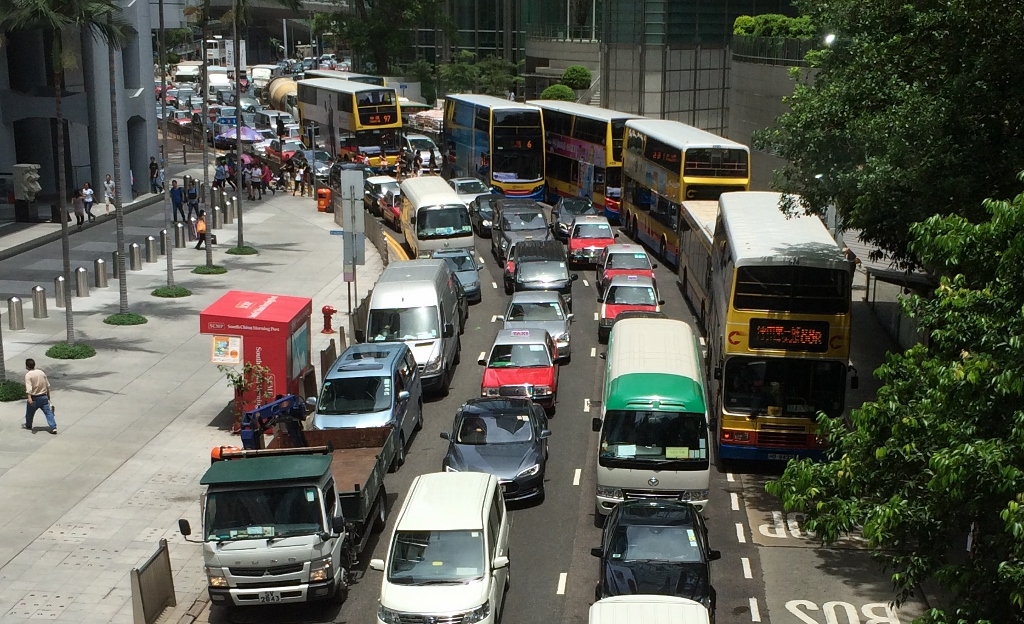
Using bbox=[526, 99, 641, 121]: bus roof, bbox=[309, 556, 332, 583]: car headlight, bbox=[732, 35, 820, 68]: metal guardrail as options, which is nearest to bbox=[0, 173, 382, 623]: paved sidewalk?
bbox=[309, 556, 332, 583]: car headlight

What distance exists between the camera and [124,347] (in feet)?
97.0

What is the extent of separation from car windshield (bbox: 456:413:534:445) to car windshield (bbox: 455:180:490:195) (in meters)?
27.7

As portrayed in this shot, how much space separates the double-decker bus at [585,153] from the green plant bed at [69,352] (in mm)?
22683

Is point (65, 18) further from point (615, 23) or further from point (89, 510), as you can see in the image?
point (615, 23)

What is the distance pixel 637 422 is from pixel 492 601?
217 inches

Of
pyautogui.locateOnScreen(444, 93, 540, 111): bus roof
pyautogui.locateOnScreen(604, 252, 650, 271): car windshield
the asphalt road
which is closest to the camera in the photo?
the asphalt road

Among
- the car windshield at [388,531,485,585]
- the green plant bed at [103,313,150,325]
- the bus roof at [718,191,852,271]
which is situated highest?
the bus roof at [718,191,852,271]

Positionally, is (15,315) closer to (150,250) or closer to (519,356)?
(150,250)

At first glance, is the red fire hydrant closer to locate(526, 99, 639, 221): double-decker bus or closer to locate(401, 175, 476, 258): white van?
locate(401, 175, 476, 258): white van

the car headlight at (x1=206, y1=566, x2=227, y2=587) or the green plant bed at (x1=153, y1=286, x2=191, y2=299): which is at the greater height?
the car headlight at (x1=206, y1=566, x2=227, y2=587)

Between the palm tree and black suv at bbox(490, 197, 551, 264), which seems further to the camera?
black suv at bbox(490, 197, 551, 264)

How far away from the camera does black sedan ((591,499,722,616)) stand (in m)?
14.9

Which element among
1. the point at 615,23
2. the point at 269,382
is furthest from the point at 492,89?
the point at 269,382

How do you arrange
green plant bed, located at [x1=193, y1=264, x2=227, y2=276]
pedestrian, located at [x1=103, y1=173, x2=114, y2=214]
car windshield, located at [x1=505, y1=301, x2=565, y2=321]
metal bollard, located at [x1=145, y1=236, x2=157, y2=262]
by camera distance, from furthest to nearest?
pedestrian, located at [x1=103, y1=173, x2=114, y2=214]
metal bollard, located at [x1=145, y1=236, x2=157, y2=262]
green plant bed, located at [x1=193, y1=264, x2=227, y2=276]
car windshield, located at [x1=505, y1=301, x2=565, y2=321]
